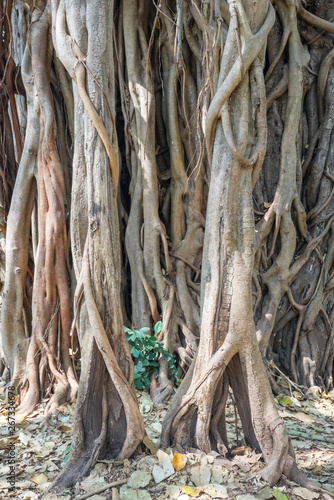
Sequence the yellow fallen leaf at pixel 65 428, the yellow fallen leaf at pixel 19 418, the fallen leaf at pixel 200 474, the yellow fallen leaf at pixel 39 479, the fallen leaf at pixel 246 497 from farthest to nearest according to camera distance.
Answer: the yellow fallen leaf at pixel 19 418 < the yellow fallen leaf at pixel 65 428 < the yellow fallen leaf at pixel 39 479 < the fallen leaf at pixel 200 474 < the fallen leaf at pixel 246 497

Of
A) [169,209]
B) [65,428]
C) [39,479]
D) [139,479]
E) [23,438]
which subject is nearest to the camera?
[139,479]

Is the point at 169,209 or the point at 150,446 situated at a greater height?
the point at 169,209

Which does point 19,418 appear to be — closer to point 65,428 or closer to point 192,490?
point 65,428

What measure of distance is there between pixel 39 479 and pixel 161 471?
1.94ft

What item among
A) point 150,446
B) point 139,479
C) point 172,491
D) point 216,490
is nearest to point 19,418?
point 150,446

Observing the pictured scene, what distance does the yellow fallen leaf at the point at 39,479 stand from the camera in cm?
194

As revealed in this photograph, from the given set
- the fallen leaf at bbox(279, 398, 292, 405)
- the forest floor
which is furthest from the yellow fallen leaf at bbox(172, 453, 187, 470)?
the fallen leaf at bbox(279, 398, 292, 405)

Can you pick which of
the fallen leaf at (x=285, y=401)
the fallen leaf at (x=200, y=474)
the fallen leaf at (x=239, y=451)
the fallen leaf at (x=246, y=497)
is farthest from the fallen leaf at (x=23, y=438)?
the fallen leaf at (x=285, y=401)

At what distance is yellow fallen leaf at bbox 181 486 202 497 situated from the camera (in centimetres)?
168

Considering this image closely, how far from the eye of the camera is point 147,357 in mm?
2967

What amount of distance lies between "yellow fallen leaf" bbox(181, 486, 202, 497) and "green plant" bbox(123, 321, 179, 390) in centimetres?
124

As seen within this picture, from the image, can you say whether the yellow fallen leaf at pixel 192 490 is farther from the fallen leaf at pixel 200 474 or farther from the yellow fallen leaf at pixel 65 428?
the yellow fallen leaf at pixel 65 428

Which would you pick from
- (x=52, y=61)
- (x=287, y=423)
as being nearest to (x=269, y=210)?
(x=287, y=423)

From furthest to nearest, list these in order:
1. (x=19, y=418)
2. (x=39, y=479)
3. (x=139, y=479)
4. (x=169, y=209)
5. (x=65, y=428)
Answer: (x=169, y=209) → (x=19, y=418) → (x=65, y=428) → (x=39, y=479) → (x=139, y=479)
